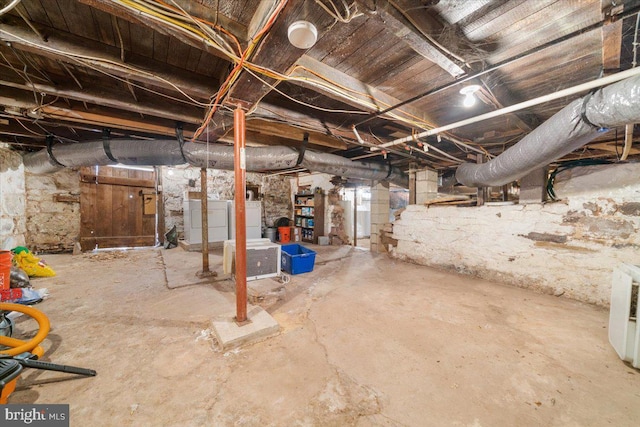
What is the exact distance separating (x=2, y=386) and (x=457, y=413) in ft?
7.15

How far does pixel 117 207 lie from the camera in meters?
5.14

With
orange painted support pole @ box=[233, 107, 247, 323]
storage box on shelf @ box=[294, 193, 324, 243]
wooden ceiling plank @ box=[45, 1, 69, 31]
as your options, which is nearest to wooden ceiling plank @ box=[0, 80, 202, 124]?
wooden ceiling plank @ box=[45, 1, 69, 31]

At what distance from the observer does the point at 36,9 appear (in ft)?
4.17

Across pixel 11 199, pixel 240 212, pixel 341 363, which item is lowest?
pixel 341 363

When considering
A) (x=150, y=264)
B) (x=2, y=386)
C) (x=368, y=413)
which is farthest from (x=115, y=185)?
(x=368, y=413)

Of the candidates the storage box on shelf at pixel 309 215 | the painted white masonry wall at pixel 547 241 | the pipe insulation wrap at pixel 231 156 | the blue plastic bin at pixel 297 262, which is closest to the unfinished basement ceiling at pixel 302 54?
the pipe insulation wrap at pixel 231 156

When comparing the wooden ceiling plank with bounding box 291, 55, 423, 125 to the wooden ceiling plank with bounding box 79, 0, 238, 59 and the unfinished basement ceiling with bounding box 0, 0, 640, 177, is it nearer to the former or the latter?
the unfinished basement ceiling with bounding box 0, 0, 640, 177

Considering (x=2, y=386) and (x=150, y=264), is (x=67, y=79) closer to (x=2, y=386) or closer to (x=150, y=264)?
(x=2, y=386)

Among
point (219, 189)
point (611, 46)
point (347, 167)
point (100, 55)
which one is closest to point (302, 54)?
point (100, 55)

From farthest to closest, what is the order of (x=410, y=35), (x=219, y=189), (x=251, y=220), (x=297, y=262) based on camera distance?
1. (x=219, y=189)
2. (x=251, y=220)
3. (x=297, y=262)
4. (x=410, y=35)

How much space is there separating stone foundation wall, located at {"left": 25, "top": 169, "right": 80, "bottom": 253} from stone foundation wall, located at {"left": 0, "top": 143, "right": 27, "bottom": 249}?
0.16 meters

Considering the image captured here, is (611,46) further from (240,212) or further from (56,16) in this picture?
(56,16)

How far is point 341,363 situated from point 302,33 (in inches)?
78.3

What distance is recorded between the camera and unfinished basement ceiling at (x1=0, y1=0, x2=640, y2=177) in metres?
1.18
